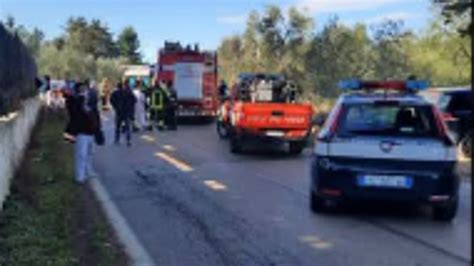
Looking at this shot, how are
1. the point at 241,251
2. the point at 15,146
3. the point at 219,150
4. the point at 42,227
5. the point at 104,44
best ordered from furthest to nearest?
the point at 104,44 → the point at 219,150 → the point at 15,146 → the point at 42,227 → the point at 241,251

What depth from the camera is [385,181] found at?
1062cm

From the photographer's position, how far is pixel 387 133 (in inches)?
426

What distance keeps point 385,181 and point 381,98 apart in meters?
1.22

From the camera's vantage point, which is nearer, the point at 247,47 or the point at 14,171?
the point at 14,171

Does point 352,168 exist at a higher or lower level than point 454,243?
higher

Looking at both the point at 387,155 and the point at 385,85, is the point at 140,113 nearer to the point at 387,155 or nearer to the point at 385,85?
the point at 385,85

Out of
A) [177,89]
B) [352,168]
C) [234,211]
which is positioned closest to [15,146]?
[234,211]

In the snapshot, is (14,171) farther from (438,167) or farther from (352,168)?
(438,167)

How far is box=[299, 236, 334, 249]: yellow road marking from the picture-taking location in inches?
362

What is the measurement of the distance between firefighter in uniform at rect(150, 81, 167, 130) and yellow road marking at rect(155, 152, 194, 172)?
9134mm

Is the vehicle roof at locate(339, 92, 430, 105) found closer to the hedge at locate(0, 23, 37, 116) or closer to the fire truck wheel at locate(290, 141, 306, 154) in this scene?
the hedge at locate(0, 23, 37, 116)

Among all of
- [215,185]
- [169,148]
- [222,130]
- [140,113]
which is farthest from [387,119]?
[140,113]

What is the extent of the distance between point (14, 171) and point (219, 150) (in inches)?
311

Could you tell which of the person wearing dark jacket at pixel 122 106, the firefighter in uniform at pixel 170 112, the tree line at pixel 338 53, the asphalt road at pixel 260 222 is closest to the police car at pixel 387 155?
the asphalt road at pixel 260 222
